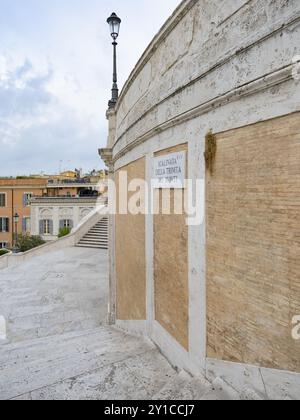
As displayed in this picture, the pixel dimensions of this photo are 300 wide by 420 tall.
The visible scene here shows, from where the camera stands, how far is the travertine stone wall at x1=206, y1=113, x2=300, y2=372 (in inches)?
97.7

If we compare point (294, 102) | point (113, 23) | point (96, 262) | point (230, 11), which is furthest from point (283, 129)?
point (96, 262)

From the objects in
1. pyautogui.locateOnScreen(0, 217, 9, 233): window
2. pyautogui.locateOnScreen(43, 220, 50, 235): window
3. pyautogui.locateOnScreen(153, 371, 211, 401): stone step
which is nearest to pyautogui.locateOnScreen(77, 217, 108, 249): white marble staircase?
pyautogui.locateOnScreen(43, 220, 50, 235): window

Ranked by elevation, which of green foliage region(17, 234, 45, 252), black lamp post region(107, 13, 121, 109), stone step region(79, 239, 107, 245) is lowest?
green foliage region(17, 234, 45, 252)

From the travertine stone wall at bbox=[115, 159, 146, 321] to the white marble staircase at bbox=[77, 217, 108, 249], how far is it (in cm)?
1169

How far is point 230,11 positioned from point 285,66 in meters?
1.05

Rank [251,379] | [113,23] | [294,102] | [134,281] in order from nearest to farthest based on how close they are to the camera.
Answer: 1. [294,102]
2. [251,379]
3. [134,281]
4. [113,23]

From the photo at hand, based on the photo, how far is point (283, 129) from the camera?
249cm

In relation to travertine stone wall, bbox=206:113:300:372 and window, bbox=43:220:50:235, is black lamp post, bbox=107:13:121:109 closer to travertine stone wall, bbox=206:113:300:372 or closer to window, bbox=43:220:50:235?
travertine stone wall, bbox=206:113:300:372

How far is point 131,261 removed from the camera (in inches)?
254

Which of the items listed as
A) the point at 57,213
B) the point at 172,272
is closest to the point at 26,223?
the point at 57,213

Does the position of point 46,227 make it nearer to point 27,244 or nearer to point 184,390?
point 27,244

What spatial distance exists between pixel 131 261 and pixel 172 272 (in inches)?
85.4

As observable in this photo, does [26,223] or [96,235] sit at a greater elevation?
[26,223]
